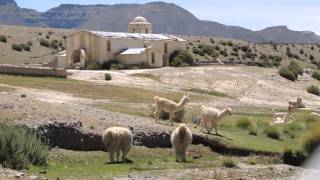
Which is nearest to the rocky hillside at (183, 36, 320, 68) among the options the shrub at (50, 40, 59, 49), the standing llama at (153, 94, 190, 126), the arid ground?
the shrub at (50, 40, 59, 49)

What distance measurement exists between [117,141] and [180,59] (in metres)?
67.4

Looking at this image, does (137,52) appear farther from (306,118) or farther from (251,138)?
(251,138)

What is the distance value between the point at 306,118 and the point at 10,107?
17.8 metres

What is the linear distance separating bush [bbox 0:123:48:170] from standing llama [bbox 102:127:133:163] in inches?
83.4

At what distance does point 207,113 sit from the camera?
32812 millimetres

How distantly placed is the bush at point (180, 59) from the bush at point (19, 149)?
217ft

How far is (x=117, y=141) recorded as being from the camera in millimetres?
24875

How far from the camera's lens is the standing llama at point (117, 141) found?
24.9 meters

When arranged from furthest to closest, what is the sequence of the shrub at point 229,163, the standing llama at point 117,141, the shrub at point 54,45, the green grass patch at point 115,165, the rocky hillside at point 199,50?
the shrub at point 54,45
the rocky hillside at point 199,50
the shrub at point 229,163
the standing llama at point 117,141
the green grass patch at point 115,165

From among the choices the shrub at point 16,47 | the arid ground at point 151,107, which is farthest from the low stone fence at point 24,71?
the shrub at point 16,47

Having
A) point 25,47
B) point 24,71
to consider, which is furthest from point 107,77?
point 25,47

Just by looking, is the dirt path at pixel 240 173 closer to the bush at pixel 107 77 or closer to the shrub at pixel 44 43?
the bush at pixel 107 77

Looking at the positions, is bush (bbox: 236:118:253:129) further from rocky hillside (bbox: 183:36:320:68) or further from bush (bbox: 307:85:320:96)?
rocky hillside (bbox: 183:36:320:68)

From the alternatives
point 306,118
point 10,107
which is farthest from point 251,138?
point 10,107
